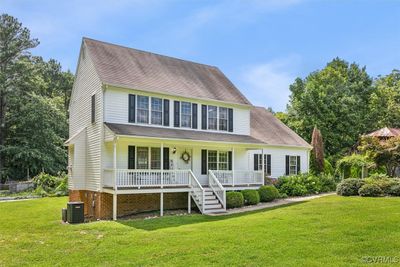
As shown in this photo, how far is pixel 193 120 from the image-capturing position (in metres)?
20.8

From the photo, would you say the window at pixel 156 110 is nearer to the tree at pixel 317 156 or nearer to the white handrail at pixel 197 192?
the white handrail at pixel 197 192

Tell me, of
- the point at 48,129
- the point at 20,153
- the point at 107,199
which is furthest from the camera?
the point at 48,129

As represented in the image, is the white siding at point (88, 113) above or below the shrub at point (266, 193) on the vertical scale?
above

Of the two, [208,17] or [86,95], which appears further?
[86,95]

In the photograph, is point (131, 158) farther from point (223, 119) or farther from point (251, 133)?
point (251, 133)

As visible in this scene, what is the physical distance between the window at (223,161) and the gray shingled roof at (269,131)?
3800mm

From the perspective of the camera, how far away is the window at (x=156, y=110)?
19281 millimetres

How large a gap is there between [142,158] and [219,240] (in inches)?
345

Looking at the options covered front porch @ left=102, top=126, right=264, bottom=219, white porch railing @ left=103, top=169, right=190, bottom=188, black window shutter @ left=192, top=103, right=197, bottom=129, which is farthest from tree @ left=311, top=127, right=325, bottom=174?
white porch railing @ left=103, top=169, right=190, bottom=188

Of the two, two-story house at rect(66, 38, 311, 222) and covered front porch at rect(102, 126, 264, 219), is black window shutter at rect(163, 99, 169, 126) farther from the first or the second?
covered front porch at rect(102, 126, 264, 219)

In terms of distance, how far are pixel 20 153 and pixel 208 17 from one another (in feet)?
92.2

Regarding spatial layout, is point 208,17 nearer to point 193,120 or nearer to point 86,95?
point 193,120

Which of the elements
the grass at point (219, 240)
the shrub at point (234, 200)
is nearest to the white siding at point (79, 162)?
the grass at point (219, 240)

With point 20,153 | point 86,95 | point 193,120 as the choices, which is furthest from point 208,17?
point 20,153
